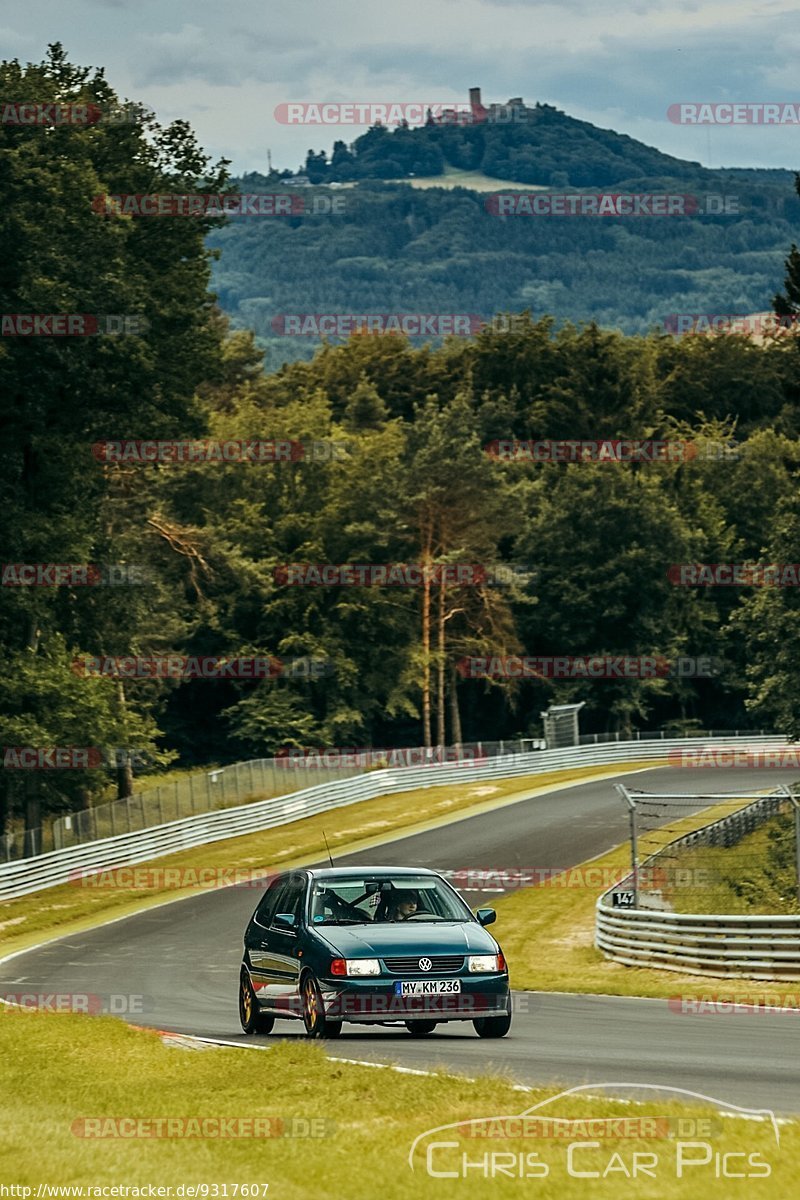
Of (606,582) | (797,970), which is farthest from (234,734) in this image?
(797,970)

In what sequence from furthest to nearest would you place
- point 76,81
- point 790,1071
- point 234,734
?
point 234,734, point 76,81, point 790,1071

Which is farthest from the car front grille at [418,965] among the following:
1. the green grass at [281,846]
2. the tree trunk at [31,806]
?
the tree trunk at [31,806]

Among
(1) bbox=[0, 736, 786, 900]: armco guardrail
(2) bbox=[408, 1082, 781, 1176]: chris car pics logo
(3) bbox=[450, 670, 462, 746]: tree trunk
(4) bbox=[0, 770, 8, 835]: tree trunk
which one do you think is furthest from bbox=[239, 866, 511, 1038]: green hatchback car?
(3) bbox=[450, 670, 462, 746]: tree trunk

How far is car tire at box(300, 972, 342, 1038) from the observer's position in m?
16.2

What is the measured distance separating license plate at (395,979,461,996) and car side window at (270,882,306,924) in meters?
1.54

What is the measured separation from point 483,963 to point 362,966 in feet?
3.60

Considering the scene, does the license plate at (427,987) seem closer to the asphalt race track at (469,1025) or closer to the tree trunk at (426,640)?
the asphalt race track at (469,1025)

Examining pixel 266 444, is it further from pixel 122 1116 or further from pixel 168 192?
pixel 122 1116

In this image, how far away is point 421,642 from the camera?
289 ft

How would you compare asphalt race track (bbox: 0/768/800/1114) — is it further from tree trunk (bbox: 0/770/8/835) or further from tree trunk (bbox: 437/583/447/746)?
tree trunk (bbox: 437/583/447/746)

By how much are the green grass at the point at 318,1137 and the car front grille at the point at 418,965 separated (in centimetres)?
149

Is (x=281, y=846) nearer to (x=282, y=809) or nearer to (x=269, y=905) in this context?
(x=282, y=809)

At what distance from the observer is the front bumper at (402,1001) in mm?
15773

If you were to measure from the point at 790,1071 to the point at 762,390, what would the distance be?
11248cm
